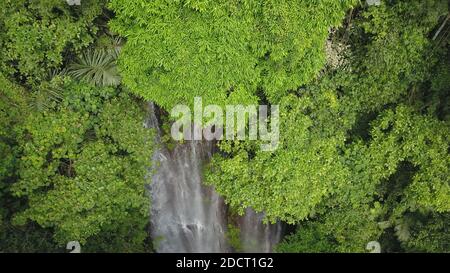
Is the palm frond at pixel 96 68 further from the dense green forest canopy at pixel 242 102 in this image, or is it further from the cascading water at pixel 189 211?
the cascading water at pixel 189 211

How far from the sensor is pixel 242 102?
7.54 meters

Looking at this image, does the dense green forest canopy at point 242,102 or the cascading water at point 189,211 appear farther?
the cascading water at point 189,211

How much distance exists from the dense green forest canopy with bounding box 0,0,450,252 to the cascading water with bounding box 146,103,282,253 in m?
0.96

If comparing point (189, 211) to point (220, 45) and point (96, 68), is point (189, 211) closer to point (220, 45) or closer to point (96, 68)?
point (96, 68)

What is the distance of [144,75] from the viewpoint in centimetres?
735

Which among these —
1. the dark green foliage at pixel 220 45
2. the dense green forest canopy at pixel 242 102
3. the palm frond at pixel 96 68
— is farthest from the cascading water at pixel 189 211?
the dark green foliage at pixel 220 45

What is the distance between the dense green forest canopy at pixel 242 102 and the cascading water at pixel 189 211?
A: 3.16 feet

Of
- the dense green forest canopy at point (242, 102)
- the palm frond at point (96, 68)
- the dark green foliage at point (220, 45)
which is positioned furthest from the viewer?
the palm frond at point (96, 68)

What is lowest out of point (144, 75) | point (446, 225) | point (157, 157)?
point (446, 225)

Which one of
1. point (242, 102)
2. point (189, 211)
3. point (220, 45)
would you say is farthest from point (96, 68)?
point (189, 211)

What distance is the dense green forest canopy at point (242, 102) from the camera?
6.99 metres
